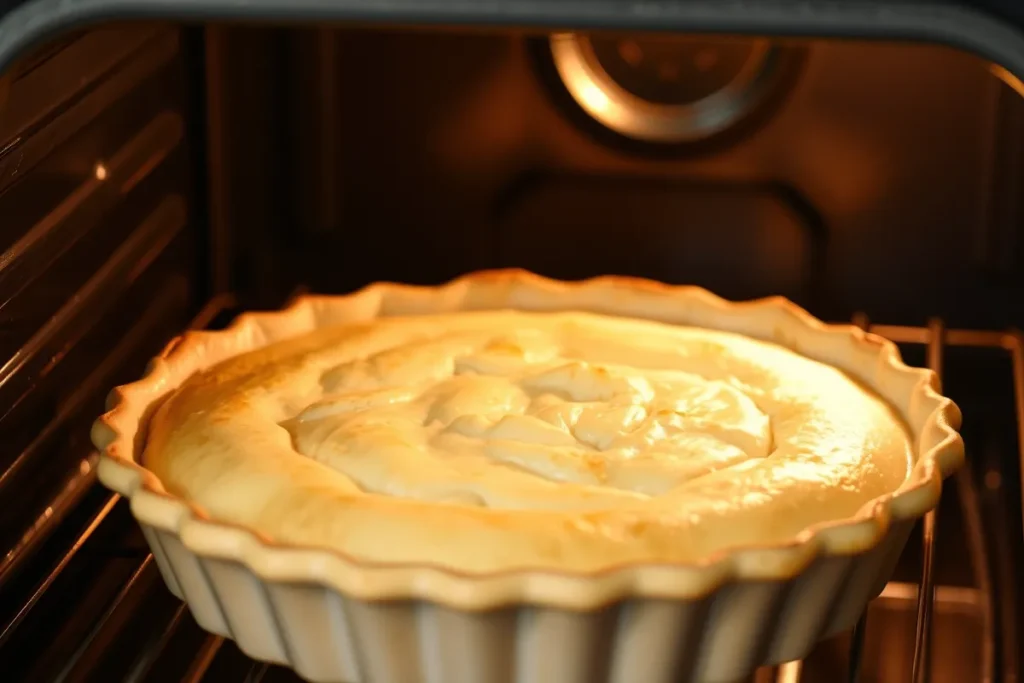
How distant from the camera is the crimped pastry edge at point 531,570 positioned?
2.48 feet

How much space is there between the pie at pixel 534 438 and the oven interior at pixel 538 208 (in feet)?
0.48

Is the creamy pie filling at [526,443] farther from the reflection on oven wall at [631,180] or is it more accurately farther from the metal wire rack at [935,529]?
the reflection on oven wall at [631,180]

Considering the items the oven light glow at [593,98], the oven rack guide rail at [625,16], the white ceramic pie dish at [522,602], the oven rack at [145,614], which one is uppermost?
the oven rack guide rail at [625,16]

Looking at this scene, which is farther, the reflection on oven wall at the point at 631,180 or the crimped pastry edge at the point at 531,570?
the reflection on oven wall at the point at 631,180

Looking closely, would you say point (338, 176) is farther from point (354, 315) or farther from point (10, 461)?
point (10, 461)

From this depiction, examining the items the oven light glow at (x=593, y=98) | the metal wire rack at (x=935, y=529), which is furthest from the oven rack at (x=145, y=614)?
the oven light glow at (x=593, y=98)

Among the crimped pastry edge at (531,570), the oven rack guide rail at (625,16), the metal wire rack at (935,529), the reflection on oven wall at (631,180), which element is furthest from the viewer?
the reflection on oven wall at (631,180)

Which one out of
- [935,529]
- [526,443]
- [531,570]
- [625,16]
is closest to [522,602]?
[531,570]

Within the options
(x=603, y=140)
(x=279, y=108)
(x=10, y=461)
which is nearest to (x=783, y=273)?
(x=603, y=140)

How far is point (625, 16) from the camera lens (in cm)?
67

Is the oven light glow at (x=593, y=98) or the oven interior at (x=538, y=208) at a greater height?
the oven light glow at (x=593, y=98)

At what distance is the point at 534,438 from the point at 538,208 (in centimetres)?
48

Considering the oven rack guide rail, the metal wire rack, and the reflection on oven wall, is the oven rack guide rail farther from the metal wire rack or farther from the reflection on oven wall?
the reflection on oven wall

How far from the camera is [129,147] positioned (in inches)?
45.8
